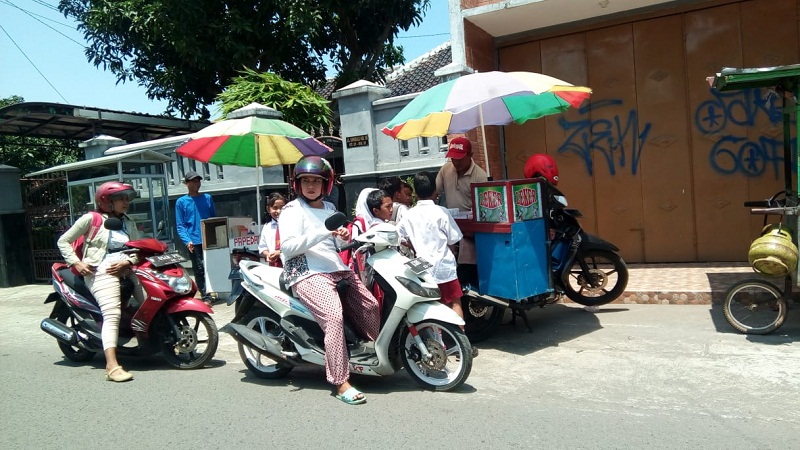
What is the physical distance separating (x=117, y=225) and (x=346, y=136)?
14.0ft

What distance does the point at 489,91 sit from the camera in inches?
211

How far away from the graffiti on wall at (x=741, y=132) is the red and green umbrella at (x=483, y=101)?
9.02 ft

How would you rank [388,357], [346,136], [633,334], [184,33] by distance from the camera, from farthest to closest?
[184,33], [346,136], [633,334], [388,357]

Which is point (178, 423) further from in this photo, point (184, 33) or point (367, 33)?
point (367, 33)

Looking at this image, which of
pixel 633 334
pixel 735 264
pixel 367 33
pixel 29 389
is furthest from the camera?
pixel 367 33

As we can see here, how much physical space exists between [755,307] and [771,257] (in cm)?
57

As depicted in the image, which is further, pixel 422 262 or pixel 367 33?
pixel 367 33

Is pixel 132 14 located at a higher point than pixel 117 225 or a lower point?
higher

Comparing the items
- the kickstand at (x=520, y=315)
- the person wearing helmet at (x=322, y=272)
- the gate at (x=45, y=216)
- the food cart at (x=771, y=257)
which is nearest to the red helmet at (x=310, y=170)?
the person wearing helmet at (x=322, y=272)

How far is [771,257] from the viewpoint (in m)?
5.07

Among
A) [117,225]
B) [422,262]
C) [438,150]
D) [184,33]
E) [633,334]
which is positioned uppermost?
[184,33]

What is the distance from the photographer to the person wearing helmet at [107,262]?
527cm

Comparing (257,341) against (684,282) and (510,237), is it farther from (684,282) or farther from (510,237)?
(684,282)

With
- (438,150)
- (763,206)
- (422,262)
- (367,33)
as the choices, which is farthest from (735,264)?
(367,33)
